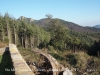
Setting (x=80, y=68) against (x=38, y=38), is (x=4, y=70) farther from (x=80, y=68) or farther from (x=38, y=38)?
(x=38, y=38)

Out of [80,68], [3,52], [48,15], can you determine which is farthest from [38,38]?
[80,68]

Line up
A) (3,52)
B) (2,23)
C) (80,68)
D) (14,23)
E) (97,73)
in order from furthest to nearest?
(14,23), (2,23), (3,52), (80,68), (97,73)

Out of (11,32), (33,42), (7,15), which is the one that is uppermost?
(7,15)

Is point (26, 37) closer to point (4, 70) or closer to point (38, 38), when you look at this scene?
point (38, 38)

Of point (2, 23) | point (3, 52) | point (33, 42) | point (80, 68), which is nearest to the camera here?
point (80, 68)

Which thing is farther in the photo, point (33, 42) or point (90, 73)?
point (33, 42)

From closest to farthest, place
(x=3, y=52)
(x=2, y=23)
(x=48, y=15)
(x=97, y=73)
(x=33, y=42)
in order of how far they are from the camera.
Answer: (x=97, y=73) < (x=3, y=52) < (x=2, y=23) < (x=48, y=15) < (x=33, y=42)

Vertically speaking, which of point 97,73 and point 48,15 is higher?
point 48,15

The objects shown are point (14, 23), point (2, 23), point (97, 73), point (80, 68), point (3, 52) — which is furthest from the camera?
point (14, 23)

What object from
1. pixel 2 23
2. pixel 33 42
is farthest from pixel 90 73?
pixel 33 42
